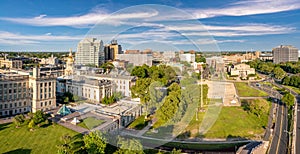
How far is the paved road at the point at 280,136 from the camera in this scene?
8459 millimetres

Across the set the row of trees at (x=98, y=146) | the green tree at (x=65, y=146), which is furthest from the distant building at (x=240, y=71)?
the green tree at (x=65, y=146)

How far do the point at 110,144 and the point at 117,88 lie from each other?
15.1 feet

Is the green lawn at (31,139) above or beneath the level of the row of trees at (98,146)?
beneath

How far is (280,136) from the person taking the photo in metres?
9.84

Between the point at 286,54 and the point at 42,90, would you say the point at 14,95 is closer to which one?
the point at 42,90

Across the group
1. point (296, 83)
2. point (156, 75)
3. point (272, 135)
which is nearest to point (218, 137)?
point (272, 135)

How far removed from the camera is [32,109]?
40.7ft

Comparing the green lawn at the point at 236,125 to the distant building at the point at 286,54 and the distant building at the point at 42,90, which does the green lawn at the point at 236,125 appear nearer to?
the distant building at the point at 42,90

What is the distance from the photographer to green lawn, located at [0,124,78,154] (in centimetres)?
742

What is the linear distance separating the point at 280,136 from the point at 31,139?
32.3 ft

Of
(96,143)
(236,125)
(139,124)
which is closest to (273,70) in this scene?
(236,125)

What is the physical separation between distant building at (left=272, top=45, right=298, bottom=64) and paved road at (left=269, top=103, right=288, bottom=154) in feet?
138

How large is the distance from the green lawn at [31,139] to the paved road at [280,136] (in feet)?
24.0

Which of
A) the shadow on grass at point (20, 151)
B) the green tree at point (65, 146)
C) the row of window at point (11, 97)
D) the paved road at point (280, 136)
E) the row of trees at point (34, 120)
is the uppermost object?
the row of window at point (11, 97)
